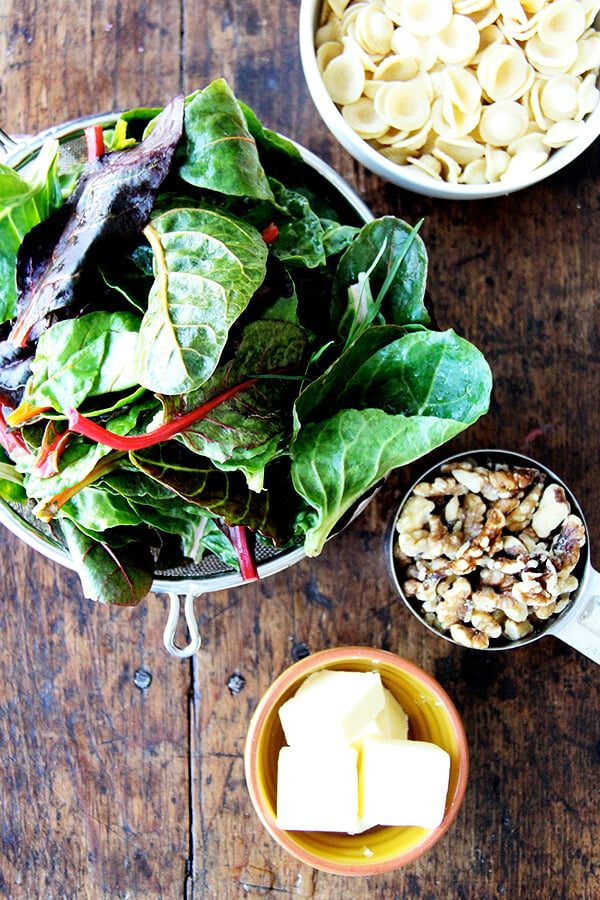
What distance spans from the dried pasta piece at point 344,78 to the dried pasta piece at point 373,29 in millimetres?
18

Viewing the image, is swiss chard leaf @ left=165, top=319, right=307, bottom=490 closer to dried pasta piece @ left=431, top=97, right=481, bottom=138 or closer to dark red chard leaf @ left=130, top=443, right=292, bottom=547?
dark red chard leaf @ left=130, top=443, right=292, bottom=547

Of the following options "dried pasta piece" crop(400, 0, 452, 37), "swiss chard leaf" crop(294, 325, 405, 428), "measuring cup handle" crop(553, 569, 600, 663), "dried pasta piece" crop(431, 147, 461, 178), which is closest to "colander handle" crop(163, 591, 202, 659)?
"swiss chard leaf" crop(294, 325, 405, 428)

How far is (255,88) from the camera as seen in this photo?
2.77 feet

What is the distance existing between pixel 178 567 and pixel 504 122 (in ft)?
1.66

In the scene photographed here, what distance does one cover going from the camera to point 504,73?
0.77m

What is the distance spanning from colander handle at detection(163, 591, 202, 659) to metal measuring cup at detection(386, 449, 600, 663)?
20 cm

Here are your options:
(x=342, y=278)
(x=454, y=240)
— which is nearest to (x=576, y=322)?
(x=454, y=240)

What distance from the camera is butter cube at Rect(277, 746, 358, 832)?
77 cm

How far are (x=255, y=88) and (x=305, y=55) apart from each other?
0.12 meters

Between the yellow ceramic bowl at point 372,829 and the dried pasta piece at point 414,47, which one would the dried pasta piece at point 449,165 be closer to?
the dried pasta piece at point 414,47

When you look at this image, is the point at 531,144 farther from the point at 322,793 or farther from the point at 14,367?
the point at 322,793

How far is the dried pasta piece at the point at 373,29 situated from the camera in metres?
0.75

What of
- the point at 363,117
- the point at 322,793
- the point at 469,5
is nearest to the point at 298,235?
the point at 363,117

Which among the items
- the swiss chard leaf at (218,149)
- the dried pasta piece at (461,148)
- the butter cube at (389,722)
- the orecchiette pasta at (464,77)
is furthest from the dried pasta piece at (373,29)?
the butter cube at (389,722)
